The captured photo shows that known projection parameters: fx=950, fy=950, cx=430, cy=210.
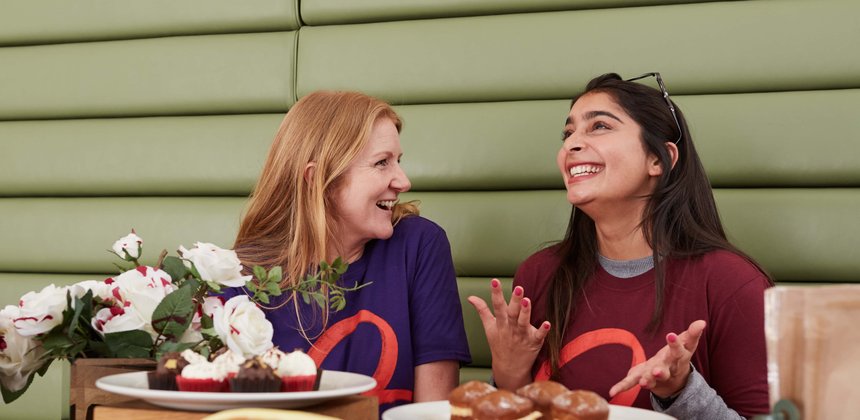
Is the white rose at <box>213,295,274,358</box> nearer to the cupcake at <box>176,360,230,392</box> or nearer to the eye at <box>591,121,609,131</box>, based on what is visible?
the cupcake at <box>176,360,230,392</box>

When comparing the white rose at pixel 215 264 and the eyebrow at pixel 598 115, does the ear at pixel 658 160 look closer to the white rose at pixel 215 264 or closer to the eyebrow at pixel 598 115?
the eyebrow at pixel 598 115

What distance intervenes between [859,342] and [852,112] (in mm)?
1100


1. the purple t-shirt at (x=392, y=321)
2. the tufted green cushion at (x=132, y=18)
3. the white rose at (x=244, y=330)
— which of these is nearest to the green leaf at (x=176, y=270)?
the white rose at (x=244, y=330)

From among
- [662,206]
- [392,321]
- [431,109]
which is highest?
[431,109]

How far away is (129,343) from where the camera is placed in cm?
113

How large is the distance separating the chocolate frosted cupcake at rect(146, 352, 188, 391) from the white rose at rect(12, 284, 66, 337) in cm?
17

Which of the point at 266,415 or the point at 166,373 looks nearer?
the point at 266,415

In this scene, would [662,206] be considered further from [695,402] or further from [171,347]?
[171,347]

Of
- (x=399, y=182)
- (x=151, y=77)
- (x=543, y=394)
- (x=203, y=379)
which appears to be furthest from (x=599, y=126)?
(x=151, y=77)

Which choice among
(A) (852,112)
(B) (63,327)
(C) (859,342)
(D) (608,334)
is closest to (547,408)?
(C) (859,342)

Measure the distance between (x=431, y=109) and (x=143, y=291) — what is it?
1.05m

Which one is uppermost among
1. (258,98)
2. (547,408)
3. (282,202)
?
(258,98)

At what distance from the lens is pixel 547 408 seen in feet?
3.02

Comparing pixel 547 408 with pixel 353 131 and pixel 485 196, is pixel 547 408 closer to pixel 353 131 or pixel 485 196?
pixel 353 131
